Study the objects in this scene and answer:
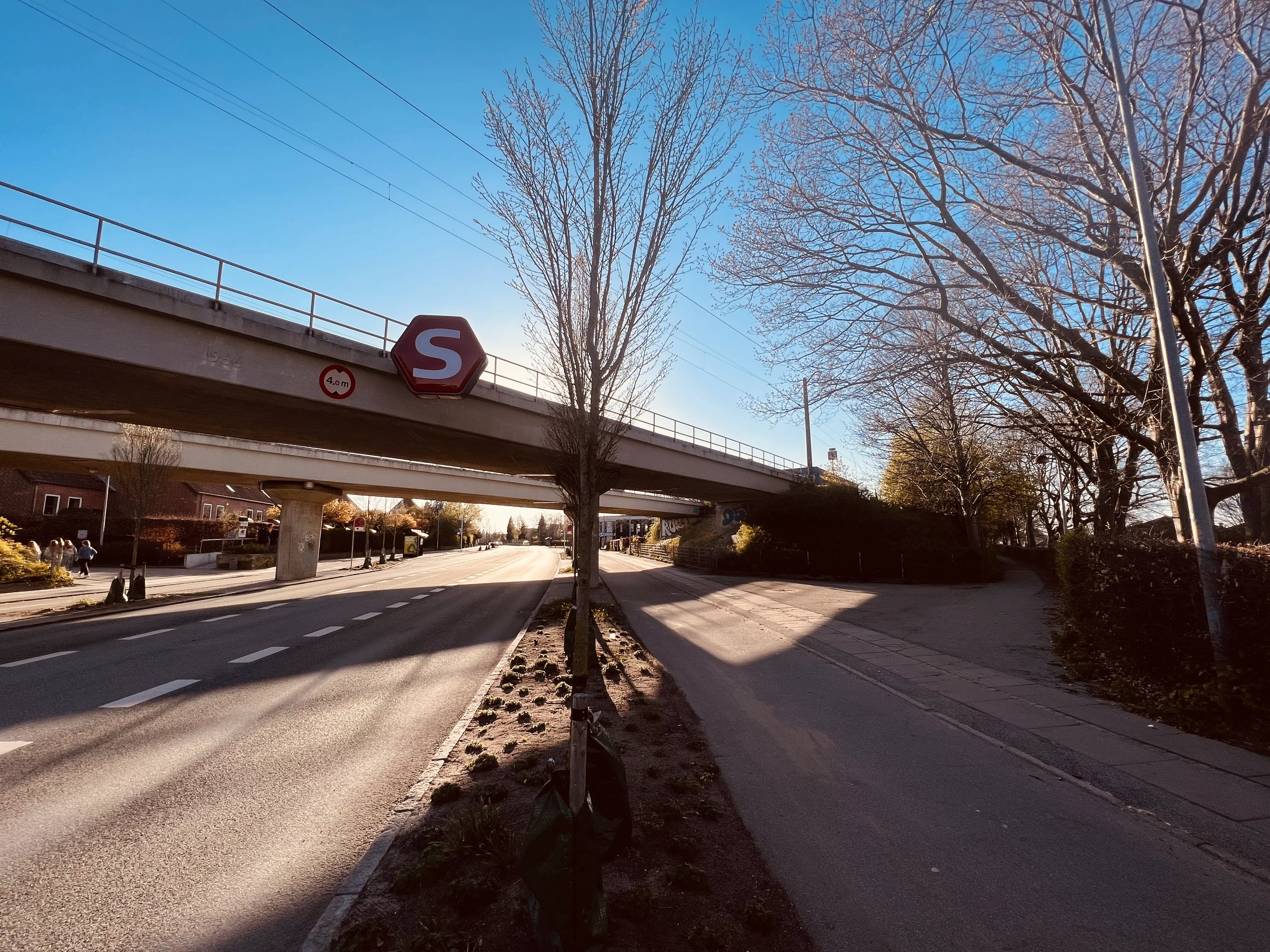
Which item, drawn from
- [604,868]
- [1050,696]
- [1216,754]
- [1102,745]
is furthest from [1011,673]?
[604,868]

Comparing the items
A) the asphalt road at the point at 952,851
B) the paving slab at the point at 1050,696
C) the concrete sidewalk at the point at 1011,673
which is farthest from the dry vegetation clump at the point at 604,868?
the paving slab at the point at 1050,696

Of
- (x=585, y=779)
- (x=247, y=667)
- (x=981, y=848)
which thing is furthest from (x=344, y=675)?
(x=981, y=848)

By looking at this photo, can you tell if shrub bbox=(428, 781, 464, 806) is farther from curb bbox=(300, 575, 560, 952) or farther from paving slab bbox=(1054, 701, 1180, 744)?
paving slab bbox=(1054, 701, 1180, 744)

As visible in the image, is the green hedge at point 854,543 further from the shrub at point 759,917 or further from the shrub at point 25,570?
the shrub at point 25,570

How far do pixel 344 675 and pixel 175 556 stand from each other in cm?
3809

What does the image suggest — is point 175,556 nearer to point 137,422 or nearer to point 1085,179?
point 137,422

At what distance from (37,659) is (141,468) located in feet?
34.0

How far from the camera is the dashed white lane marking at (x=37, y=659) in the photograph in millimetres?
8852

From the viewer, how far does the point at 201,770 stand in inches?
196

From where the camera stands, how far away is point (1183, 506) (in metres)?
10.9

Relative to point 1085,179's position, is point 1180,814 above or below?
below

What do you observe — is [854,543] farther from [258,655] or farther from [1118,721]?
[258,655]

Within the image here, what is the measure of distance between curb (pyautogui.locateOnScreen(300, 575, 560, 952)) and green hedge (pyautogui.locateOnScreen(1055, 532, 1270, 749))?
7064 mm

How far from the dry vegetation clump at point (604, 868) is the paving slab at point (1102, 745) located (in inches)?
133
